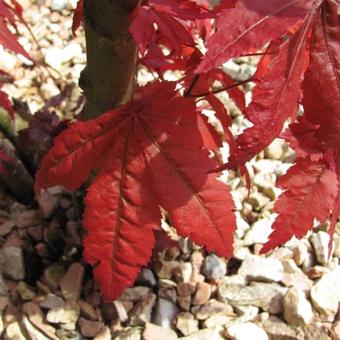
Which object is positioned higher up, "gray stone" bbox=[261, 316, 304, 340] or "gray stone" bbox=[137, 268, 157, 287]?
"gray stone" bbox=[137, 268, 157, 287]

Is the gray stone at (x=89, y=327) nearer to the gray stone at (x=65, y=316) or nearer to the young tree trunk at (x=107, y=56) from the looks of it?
the gray stone at (x=65, y=316)

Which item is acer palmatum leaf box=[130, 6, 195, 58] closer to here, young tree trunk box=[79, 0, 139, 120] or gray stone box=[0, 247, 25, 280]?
young tree trunk box=[79, 0, 139, 120]

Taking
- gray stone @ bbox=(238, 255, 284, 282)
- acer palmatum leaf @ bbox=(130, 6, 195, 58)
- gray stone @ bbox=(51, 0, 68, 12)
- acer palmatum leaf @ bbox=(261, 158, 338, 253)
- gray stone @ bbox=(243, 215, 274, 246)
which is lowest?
gray stone @ bbox=(238, 255, 284, 282)

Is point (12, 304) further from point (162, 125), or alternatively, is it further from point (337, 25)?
point (337, 25)

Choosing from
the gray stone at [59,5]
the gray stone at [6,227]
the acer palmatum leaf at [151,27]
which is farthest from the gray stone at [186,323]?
the gray stone at [59,5]

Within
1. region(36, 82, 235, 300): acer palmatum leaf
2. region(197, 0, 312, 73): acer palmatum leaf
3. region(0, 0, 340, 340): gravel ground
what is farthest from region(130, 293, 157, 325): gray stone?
region(197, 0, 312, 73): acer palmatum leaf

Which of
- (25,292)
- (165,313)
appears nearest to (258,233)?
(165,313)

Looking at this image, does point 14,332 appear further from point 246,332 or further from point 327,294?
point 327,294
